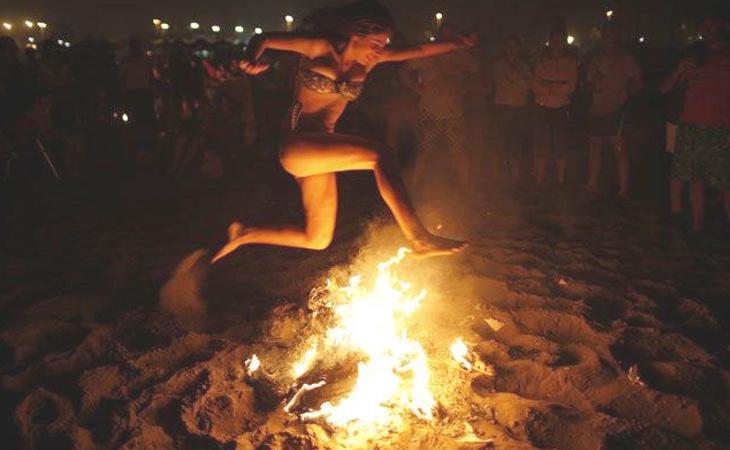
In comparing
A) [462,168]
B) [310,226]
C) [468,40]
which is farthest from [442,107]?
[310,226]

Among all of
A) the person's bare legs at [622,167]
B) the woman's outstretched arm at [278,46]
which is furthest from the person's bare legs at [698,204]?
the woman's outstretched arm at [278,46]

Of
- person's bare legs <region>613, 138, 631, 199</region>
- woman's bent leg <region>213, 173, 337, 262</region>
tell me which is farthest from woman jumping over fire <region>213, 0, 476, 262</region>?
person's bare legs <region>613, 138, 631, 199</region>

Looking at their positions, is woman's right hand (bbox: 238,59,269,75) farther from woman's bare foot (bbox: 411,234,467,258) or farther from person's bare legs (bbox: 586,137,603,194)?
person's bare legs (bbox: 586,137,603,194)

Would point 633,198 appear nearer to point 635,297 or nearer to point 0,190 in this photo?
point 635,297

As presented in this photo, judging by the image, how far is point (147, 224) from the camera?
6480mm

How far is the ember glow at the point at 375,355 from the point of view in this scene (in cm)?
295

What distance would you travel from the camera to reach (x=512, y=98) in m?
8.08

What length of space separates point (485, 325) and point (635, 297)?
1324mm

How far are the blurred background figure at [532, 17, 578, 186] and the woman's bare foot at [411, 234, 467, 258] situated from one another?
4832 mm

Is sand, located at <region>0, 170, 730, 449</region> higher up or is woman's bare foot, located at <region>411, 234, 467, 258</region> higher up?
woman's bare foot, located at <region>411, 234, 467, 258</region>

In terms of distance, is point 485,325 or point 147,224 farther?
point 147,224

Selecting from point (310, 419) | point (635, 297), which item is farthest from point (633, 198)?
point (310, 419)

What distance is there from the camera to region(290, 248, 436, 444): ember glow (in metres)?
2.95

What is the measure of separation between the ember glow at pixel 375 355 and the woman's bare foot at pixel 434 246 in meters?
0.37
